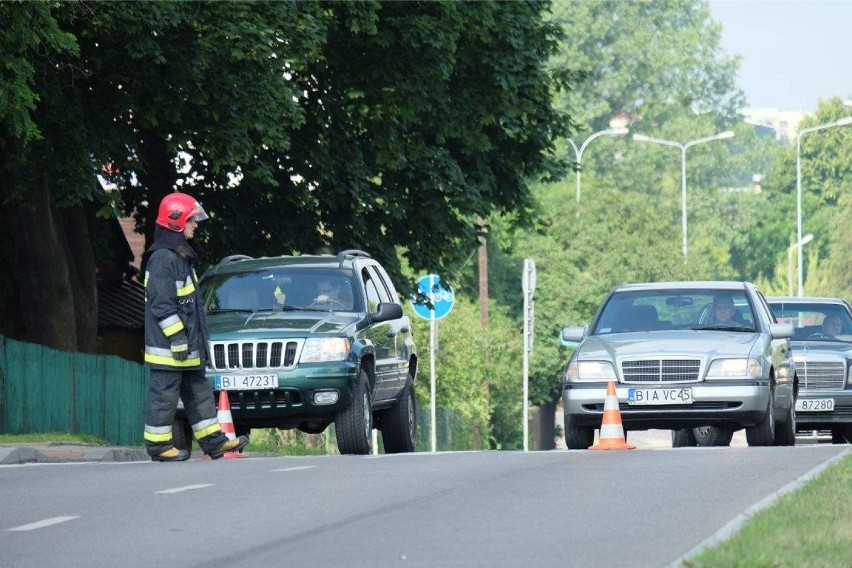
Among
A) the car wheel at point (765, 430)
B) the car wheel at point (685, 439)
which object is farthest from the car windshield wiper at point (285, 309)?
the car wheel at point (685, 439)

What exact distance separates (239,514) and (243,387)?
710 cm

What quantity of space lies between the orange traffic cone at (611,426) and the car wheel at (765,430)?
5.17 feet

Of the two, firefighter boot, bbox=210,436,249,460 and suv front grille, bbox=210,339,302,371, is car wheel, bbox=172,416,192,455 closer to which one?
suv front grille, bbox=210,339,302,371

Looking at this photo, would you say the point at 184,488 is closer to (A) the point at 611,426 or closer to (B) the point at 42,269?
(A) the point at 611,426

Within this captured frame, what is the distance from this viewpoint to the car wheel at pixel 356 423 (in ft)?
61.7

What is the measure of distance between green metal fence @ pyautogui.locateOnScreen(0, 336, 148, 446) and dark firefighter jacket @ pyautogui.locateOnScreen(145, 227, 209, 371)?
10.8m

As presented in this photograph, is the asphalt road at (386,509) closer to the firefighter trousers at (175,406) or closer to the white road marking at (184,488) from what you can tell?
the white road marking at (184,488)

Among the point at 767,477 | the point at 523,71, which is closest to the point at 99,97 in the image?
the point at 523,71

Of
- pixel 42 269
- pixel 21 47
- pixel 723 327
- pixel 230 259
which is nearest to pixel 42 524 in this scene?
pixel 230 259

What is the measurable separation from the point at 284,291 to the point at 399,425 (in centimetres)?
216

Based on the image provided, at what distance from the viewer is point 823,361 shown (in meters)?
26.4

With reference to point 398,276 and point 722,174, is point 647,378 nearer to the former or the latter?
point 398,276

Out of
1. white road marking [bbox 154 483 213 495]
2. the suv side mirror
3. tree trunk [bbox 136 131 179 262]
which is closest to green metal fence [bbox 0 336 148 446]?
tree trunk [bbox 136 131 179 262]

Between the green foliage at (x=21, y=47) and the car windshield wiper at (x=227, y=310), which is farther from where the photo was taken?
the green foliage at (x=21, y=47)
